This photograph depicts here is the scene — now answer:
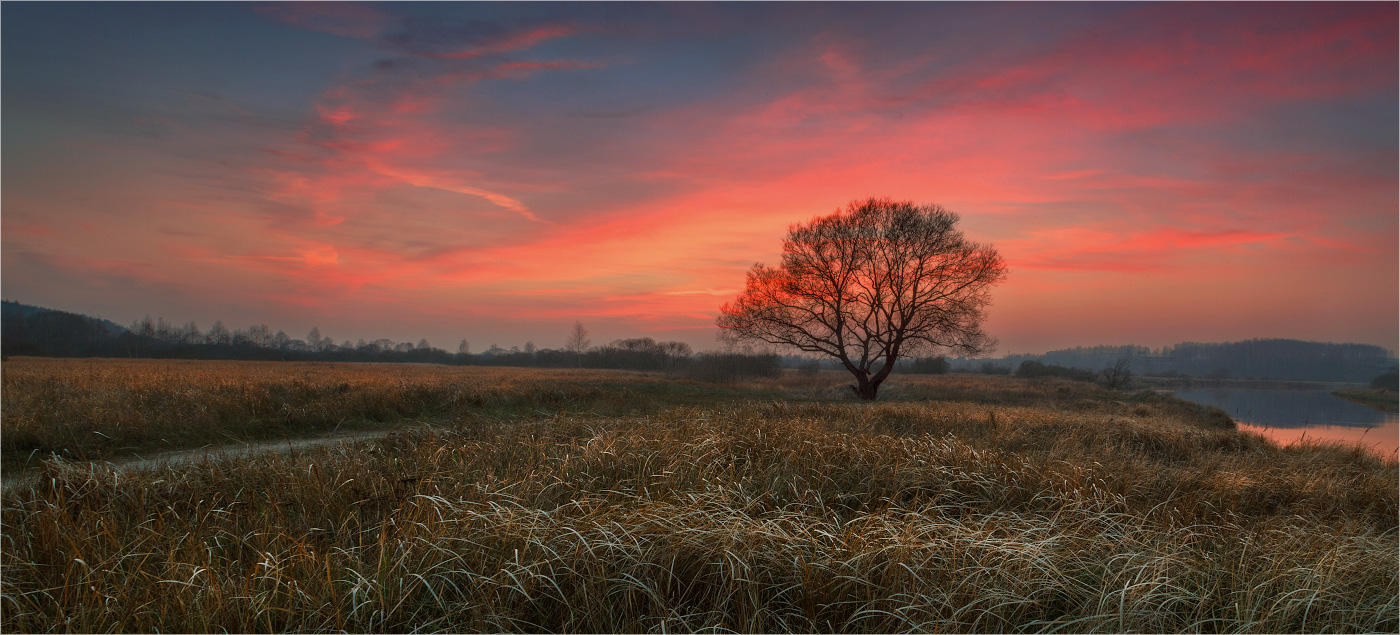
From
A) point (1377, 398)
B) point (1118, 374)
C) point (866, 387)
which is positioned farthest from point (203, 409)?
point (1377, 398)

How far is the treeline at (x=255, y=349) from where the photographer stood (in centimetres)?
5775

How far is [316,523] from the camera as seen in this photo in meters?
4.73

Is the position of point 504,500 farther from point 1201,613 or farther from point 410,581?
point 1201,613

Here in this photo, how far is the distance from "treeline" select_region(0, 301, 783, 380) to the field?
3347 centimetres

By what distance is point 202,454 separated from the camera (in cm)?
843

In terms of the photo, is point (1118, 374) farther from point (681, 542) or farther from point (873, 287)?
point (681, 542)

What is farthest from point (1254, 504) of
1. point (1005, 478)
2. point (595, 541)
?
point (595, 541)

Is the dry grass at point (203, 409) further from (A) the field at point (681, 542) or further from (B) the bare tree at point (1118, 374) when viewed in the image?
(B) the bare tree at point (1118, 374)

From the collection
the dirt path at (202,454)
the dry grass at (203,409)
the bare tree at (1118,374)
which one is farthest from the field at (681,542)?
the bare tree at (1118,374)

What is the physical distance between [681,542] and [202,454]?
8.61 metres

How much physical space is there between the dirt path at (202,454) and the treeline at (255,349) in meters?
27.3

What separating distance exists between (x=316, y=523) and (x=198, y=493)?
65.5 inches

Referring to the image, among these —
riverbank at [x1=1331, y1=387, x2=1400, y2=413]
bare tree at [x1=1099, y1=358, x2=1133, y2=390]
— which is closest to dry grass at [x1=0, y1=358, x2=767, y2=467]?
bare tree at [x1=1099, y1=358, x2=1133, y2=390]

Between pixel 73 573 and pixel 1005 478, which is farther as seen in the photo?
pixel 1005 478
